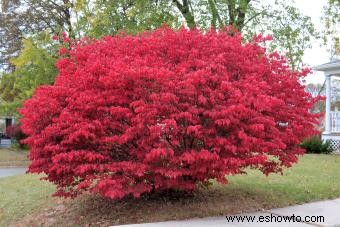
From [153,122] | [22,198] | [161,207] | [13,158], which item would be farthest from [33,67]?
[153,122]

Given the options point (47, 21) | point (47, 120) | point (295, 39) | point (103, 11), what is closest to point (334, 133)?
point (295, 39)

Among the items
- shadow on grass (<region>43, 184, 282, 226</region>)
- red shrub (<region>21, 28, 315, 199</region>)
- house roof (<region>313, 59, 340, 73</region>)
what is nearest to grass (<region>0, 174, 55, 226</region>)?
shadow on grass (<region>43, 184, 282, 226</region>)

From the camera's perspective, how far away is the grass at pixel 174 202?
773 centimetres

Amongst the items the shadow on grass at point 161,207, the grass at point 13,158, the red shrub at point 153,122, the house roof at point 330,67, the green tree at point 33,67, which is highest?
the green tree at point 33,67

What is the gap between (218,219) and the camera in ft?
23.4

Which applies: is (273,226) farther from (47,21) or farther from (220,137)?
(47,21)

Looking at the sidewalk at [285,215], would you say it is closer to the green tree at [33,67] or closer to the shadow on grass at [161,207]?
the shadow on grass at [161,207]

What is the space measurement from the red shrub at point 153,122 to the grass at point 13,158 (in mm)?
20373

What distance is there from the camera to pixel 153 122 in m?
6.80

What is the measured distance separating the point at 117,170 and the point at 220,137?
1.54 meters

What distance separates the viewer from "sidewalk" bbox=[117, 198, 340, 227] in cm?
679

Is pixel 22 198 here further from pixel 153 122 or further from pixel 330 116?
pixel 330 116

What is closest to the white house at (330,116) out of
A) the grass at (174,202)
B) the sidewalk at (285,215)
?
the grass at (174,202)

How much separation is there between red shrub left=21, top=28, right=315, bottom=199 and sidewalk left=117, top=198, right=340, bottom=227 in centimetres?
57
